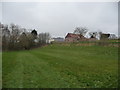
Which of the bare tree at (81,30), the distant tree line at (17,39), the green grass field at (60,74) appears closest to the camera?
the green grass field at (60,74)

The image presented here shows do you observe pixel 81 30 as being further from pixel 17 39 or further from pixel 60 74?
pixel 60 74

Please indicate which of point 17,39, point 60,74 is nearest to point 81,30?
point 17,39

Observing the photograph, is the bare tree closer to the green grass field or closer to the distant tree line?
the distant tree line

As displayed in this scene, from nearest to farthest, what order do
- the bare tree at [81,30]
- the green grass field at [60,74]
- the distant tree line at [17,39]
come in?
1. the green grass field at [60,74]
2. the distant tree line at [17,39]
3. the bare tree at [81,30]

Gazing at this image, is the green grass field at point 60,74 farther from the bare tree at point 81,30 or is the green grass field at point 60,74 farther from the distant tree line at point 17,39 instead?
the bare tree at point 81,30

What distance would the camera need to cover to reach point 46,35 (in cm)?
5066

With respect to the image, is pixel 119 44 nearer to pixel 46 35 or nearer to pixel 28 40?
pixel 28 40

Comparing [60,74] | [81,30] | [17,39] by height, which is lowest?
[60,74]

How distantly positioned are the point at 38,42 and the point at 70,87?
4081cm

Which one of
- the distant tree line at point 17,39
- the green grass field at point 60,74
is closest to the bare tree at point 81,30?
the distant tree line at point 17,39

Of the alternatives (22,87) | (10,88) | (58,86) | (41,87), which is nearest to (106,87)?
(58,86)

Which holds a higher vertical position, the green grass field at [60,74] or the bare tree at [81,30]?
the bare tree at [81,30]

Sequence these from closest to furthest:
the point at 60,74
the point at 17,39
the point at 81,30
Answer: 1. the point at 60,74
2. the point at 17,39
3. the point at 81,30

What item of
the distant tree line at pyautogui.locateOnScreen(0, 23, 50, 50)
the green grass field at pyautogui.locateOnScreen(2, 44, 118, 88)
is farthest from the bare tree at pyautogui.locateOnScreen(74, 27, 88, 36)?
the green grass field at pyautogui.locateOnScreen(2, 44, 118, 88)
